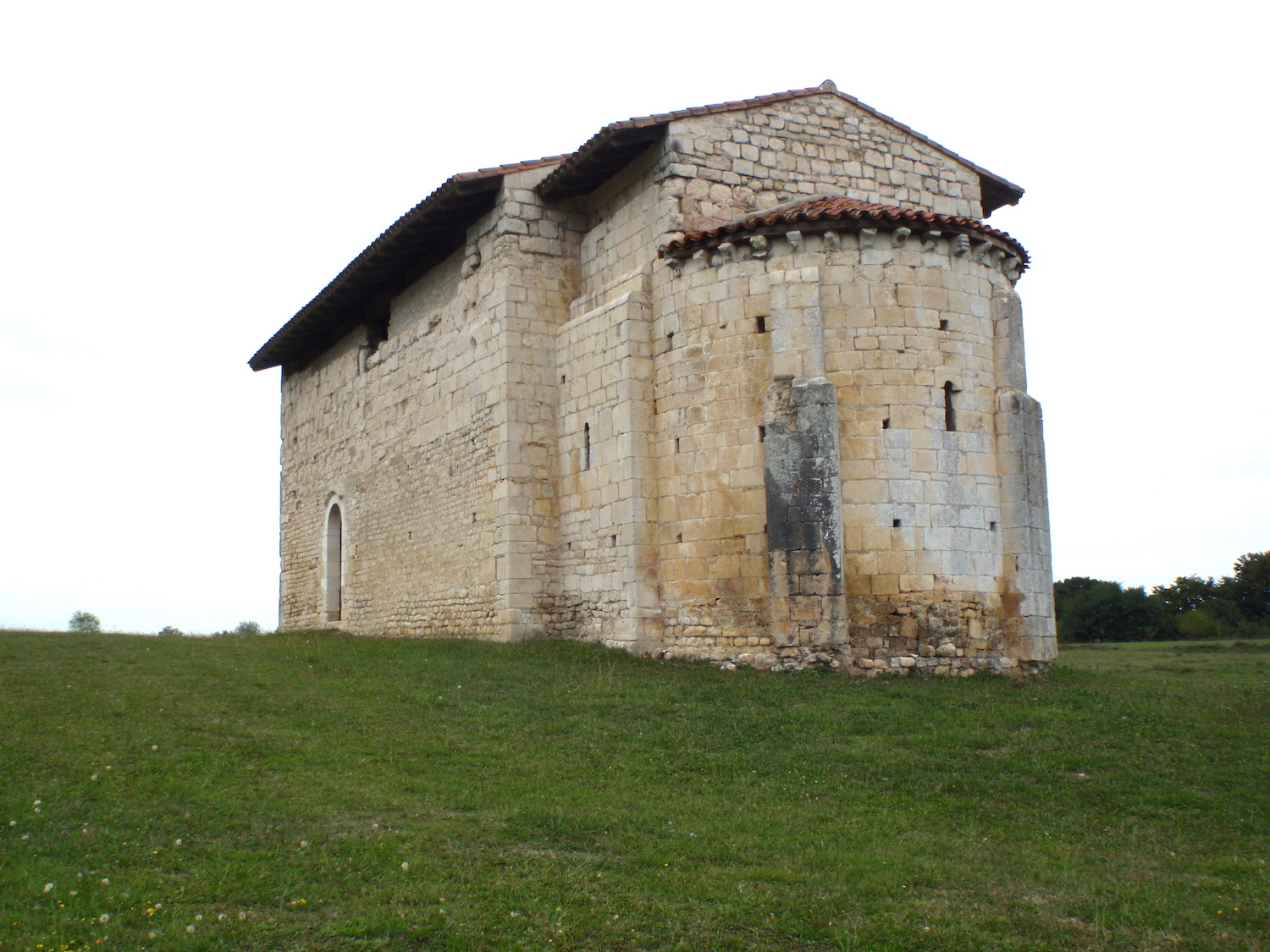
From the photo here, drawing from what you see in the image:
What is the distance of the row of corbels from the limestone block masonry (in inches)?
1.3

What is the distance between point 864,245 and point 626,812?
28.1ft

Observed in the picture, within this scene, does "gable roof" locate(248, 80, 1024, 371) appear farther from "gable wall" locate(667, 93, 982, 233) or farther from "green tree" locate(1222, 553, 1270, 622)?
"green tree" locate(1222, 553, 1270, 622)

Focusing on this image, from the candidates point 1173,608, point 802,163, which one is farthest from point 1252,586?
point 802,163

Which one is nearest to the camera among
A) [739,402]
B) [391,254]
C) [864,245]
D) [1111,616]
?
[864,245]

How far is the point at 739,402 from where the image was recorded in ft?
47.2

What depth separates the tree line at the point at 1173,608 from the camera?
119 feet

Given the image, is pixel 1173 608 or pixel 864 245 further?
pixel 1173 608

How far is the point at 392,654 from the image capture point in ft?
51.6

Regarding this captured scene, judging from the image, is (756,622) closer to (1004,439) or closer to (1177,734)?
Result: (1004,439)

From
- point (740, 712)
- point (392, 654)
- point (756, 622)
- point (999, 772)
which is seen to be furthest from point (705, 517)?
point (999, 772)

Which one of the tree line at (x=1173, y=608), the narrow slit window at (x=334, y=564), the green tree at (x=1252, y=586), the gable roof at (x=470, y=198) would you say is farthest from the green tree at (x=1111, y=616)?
the narrow slit window at (x=334, y=564)

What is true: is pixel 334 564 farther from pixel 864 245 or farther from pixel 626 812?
pixel 626 812

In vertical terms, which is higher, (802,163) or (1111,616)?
(802,163)

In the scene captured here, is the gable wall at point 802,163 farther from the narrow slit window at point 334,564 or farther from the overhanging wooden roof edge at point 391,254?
the narrow slit window at point 334,564
